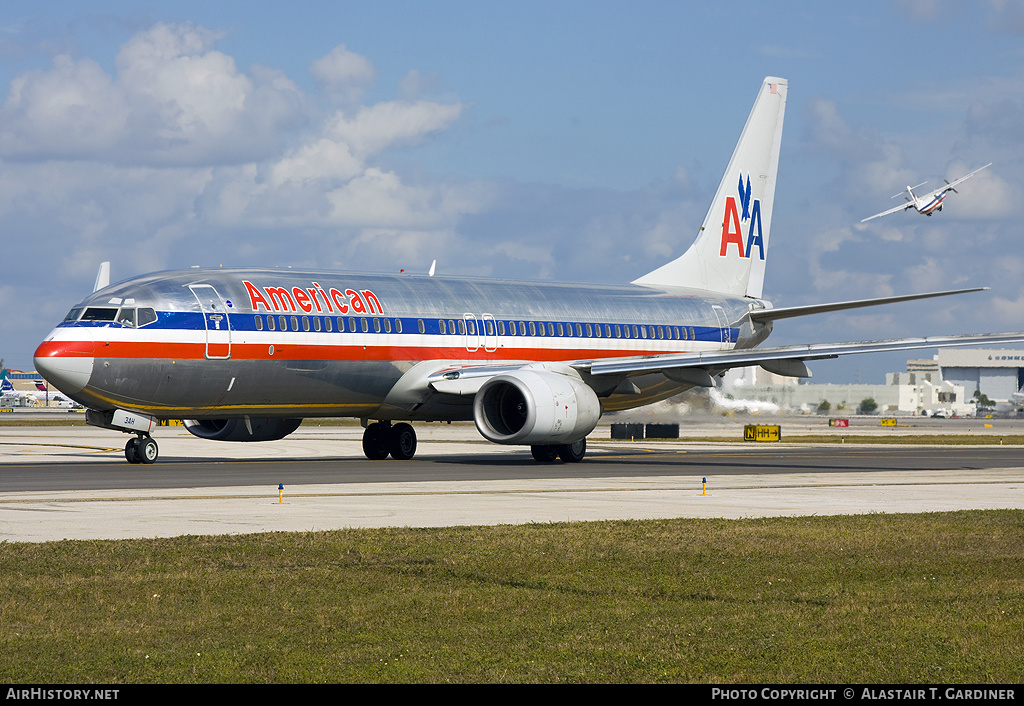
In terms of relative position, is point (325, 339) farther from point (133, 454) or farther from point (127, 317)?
point (133, 454)

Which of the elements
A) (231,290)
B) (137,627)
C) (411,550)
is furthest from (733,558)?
(231,290)

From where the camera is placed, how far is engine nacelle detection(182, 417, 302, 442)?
3441 cm

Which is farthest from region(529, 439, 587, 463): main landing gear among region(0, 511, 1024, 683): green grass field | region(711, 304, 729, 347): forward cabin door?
region(0, 511, 1024, 683): green grass field

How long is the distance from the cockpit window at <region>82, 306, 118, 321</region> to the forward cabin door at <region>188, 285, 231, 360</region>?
1.95m

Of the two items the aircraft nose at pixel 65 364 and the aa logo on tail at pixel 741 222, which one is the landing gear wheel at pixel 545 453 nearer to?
the aa logo on tail at pixel 741 222

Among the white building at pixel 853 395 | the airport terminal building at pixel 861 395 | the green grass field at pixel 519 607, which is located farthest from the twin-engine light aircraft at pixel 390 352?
the airport terminal building at pixel 861 395

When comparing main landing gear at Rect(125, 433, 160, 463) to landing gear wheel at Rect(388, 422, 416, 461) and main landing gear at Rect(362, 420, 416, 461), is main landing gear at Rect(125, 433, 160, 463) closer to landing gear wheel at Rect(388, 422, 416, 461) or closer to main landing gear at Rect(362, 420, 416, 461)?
main landing gear at Rect(362, 420, 416, 461)

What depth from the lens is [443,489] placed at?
23.9m

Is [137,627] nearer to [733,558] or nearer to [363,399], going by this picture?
[733,558]

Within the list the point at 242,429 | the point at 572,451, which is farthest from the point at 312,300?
the point at 572,451

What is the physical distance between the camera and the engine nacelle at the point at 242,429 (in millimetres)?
34406

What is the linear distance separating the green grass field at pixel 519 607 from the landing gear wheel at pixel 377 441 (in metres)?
20.4

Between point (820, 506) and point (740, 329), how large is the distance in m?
21.5

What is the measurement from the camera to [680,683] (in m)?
8.46
